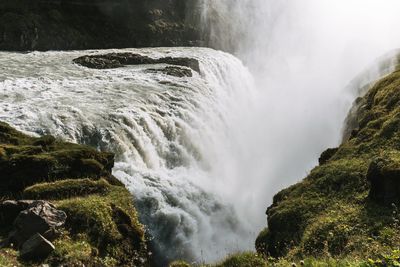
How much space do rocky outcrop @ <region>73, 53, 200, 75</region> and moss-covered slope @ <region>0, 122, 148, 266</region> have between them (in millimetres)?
25896

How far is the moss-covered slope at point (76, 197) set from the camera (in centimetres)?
1117

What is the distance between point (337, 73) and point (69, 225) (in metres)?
67.3

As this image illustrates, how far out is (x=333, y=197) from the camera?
14.4 metres

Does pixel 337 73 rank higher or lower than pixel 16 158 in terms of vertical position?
higher

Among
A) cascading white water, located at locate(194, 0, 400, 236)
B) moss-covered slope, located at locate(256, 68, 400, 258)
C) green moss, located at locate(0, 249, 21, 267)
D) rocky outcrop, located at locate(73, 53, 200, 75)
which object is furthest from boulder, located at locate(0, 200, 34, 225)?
rocky outcrop, located at locate(73, 53, 200, 75)

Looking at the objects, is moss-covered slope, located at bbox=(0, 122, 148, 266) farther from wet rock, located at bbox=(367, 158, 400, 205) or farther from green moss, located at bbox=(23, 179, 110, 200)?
wet rock, located at bbox=(367, 158, 400, 205)

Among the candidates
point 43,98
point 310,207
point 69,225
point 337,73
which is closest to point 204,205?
point 310,207

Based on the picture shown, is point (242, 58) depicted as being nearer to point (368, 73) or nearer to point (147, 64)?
point (147, 64)

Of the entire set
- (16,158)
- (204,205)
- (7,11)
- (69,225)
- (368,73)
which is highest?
(368,73)

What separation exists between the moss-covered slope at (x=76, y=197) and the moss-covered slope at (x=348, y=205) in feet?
14.6

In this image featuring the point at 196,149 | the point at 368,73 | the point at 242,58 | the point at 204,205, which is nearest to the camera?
the point at 204,205

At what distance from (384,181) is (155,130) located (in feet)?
57.6

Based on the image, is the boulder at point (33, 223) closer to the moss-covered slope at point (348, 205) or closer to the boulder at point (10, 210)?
the boulder at point (10, 210)

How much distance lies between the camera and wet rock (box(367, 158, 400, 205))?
12812 millimetres
